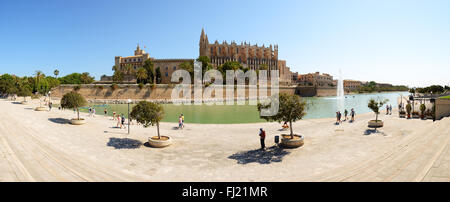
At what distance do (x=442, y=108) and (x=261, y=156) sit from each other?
16655 mm

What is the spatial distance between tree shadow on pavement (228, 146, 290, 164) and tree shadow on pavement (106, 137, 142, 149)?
17.3 feet

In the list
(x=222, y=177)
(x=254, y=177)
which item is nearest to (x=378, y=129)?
(x=254, y=177)

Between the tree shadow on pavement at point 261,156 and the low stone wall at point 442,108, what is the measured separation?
49.1ft

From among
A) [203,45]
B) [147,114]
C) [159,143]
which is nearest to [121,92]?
[203,45]

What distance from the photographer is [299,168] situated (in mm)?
7461

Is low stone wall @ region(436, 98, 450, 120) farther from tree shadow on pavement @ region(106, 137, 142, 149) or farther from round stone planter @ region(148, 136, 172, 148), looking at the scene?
tree shadow on pavement @ region(106, 137, 142, 149)

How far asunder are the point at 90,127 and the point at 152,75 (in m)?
58.6

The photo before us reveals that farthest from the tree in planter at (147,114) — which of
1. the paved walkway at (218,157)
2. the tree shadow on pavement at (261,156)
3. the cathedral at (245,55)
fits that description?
the cathedral at (245,55)

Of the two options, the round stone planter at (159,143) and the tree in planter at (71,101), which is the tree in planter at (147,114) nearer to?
the round stone planter at (159,143)

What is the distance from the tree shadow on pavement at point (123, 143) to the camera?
10.5 metres

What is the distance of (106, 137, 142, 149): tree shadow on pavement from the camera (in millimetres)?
10453

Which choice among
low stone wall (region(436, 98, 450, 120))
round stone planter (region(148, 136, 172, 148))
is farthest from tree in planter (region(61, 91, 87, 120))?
low stone wall (region(436, 98, 450, 120))

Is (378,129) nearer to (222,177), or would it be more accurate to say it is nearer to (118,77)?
(222,177)

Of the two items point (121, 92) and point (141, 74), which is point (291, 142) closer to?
point (121, 92)
